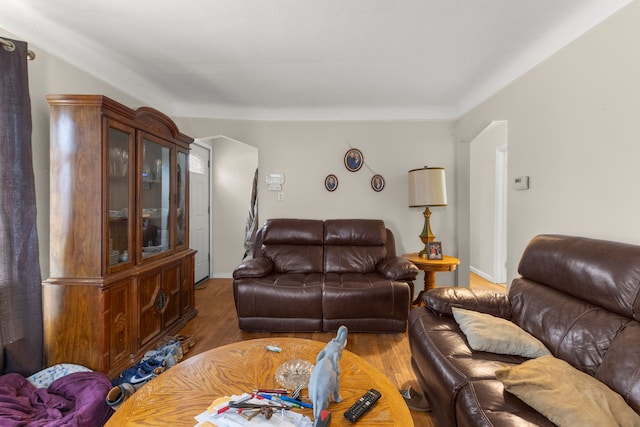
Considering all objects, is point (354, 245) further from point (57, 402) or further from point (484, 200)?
point (484, 200)

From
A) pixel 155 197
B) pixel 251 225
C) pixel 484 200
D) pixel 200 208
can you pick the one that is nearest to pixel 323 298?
pixel 155 197

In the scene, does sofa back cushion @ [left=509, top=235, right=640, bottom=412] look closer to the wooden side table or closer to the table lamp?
the wooden side table

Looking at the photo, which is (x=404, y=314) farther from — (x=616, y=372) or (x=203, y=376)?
(x=203, y=376)

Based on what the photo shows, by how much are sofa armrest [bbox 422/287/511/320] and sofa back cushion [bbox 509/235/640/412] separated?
0.09 m

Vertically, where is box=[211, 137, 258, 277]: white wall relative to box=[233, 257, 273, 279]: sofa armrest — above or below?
above

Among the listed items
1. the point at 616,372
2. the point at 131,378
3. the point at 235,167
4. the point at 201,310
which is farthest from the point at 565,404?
the point at 235,167

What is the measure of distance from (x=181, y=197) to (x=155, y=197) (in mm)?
369

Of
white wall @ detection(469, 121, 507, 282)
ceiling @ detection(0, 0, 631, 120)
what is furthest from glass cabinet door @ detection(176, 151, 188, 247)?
white wall @ detection(469, 121, 507, 282)

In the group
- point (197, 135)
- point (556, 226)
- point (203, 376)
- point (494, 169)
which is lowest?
point (203, 376)

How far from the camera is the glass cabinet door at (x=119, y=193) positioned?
6.30 ft

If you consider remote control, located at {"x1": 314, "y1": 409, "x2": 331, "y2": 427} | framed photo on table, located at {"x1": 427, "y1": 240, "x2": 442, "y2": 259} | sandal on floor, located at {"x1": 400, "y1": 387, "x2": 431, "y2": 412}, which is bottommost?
sandal on floor, located at {"x1": 400, "y1": 387, "x2": 431, "y2": 412}

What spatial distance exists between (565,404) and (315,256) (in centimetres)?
230

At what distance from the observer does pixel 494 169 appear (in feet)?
13.6

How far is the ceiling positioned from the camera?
1694 millimetres
